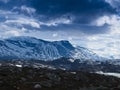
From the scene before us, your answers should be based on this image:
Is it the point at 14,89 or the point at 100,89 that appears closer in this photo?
the point at 14,89

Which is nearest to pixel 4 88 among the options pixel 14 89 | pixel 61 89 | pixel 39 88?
pixel 14 89

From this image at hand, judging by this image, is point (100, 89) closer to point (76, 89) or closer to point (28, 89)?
point (76, 89)

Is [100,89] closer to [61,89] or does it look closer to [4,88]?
[61,89]

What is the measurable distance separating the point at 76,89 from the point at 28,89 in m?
13.8

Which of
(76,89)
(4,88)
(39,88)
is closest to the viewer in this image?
(4,88)

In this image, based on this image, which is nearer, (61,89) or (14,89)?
(14,89)

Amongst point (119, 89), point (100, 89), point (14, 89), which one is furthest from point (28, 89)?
point (119, 89)

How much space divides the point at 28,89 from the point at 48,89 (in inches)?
229

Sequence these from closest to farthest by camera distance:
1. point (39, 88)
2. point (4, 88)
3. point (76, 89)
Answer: point (4, 88)
point (39, 88)
point (76, 89)

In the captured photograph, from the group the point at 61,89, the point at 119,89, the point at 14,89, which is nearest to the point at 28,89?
the point at 14,89

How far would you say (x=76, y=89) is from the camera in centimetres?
7262

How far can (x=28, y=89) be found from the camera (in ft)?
213

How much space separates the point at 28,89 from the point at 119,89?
80.5 ft

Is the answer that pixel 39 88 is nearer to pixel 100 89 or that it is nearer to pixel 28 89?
pixel 28 89
